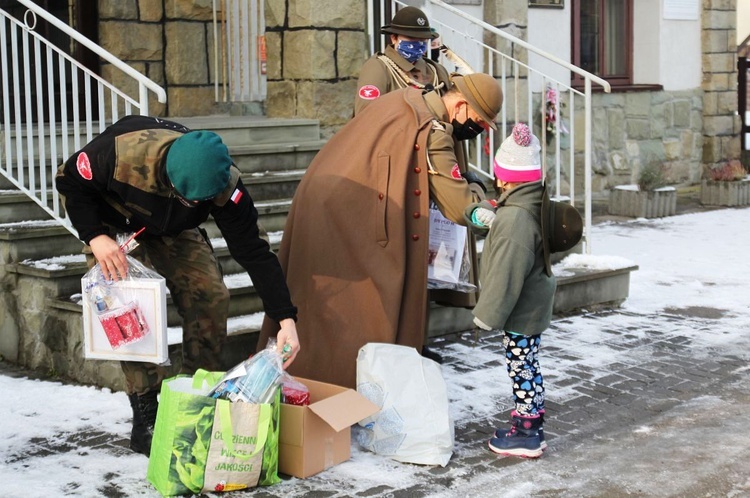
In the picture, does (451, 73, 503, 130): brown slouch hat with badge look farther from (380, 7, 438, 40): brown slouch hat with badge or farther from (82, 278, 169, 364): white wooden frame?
(82, 278, 169, 364): white wooden frame

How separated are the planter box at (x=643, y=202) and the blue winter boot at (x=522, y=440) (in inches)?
305

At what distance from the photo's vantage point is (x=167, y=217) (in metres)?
4.31

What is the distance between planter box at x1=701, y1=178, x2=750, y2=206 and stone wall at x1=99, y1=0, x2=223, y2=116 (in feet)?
20.8

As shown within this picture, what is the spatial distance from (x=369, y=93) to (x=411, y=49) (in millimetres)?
417

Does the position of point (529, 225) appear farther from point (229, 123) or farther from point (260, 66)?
point (260, 66)

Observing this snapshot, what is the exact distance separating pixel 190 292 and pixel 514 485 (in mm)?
1529

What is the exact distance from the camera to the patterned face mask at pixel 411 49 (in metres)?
6.01

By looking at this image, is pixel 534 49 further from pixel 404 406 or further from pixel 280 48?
pixel 404 406

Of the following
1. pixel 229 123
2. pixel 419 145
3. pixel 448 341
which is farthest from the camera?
pixel 229 123

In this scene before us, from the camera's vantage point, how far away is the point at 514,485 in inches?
169

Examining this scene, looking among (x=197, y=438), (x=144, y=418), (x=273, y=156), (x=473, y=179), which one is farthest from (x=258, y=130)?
(x=197, y=438)

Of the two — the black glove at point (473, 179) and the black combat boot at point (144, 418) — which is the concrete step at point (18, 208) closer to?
the black combat boot at point (144, 418)

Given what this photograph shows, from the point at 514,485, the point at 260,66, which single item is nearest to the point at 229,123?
the point at 260,66

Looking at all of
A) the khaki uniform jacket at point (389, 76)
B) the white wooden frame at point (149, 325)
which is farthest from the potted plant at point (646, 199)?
the white wooden frame at point (149, 325)
